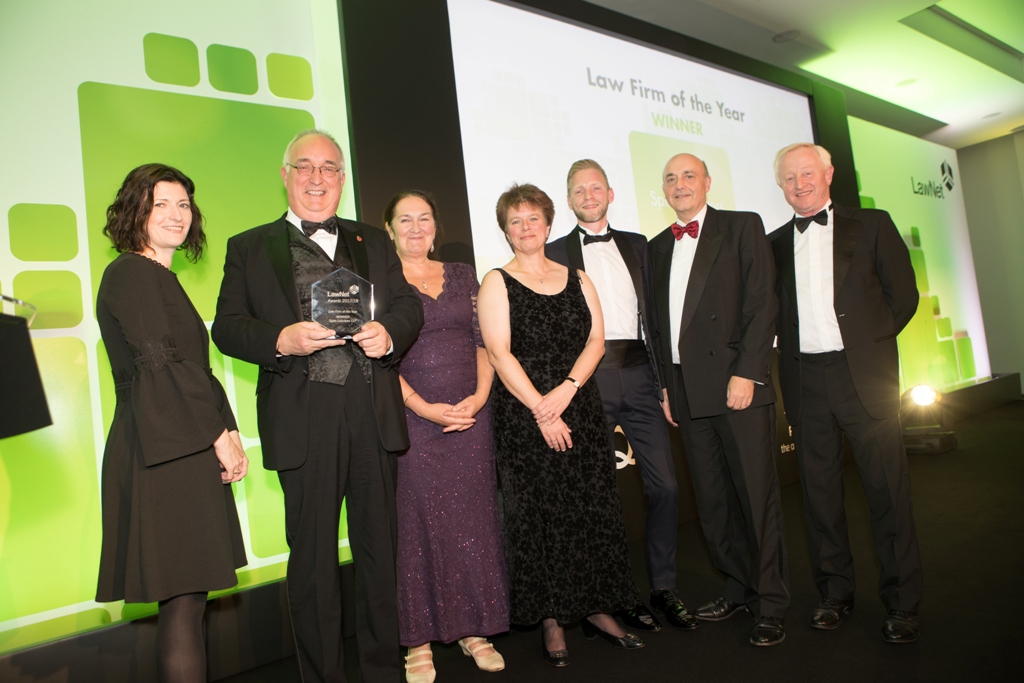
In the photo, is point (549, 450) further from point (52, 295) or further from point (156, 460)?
point (52, 295)

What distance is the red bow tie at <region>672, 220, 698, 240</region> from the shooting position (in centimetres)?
291

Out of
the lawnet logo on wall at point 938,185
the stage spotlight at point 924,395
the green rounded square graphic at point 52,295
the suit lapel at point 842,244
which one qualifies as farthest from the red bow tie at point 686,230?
the lawnet logo on wall at point 938,185

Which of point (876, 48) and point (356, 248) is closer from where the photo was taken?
point (356, 248)

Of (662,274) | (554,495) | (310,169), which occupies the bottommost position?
(554,495)

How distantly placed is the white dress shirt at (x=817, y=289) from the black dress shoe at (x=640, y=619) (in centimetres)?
125

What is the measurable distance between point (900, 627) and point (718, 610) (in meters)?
0.68

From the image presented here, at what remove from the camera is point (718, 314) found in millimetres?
2781

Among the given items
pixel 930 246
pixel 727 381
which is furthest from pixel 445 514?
pixel 930 246

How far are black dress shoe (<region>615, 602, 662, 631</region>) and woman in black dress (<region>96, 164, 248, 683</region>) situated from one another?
160cm

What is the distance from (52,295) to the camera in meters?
2.71

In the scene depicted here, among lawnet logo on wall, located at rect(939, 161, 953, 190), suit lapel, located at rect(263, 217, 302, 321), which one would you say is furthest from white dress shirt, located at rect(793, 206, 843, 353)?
lawnet logo on wall, located at rect(939, 161, 953, 190)

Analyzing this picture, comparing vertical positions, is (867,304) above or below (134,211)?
below

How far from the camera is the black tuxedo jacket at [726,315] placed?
8.93 ft

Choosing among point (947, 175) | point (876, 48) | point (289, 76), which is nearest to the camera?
point (289, 76)
